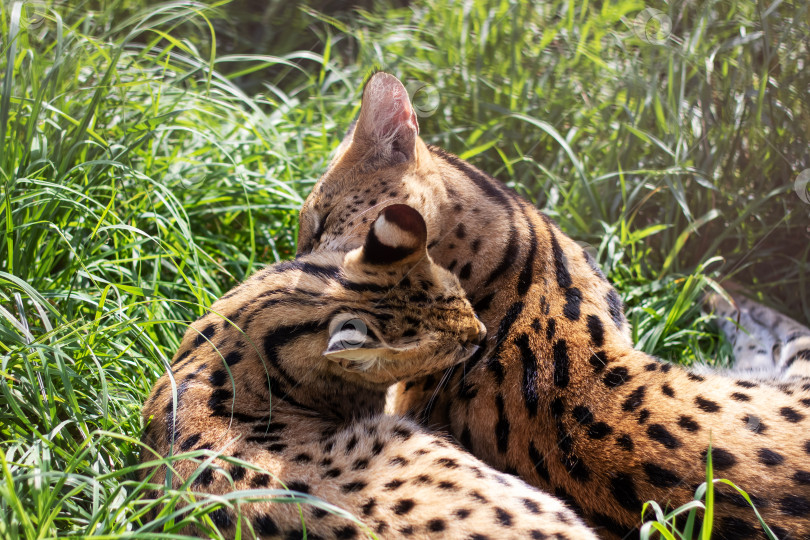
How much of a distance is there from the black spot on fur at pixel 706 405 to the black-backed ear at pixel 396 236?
109cm

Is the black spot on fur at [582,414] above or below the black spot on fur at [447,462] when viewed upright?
above

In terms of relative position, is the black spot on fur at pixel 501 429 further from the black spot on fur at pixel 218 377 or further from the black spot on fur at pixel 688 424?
the black spot on fur at pixel 218 377

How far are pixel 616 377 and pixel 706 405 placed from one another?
1.01 feet

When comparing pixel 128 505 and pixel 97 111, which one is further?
pixel 97 111

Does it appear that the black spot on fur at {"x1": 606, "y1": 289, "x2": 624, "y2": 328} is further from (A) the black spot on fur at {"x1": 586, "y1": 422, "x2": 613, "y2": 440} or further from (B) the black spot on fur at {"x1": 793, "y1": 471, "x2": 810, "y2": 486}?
(B) the black spot on fur at {"x1": 793, "y1": 471, "x2": 810, "y2": 486}

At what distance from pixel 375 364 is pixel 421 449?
14.0 inches

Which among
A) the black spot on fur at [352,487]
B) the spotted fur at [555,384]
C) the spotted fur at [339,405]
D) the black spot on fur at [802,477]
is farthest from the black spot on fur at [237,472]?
the black spot on fur at [802,477]

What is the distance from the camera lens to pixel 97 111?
3.91 metres

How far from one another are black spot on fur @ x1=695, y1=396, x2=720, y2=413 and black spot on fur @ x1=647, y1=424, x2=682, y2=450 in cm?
18

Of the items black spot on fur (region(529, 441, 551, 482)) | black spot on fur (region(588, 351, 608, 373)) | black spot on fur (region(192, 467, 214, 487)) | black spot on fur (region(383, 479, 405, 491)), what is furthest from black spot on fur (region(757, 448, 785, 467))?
black spot on fur (region(192, 467, 214, 487))

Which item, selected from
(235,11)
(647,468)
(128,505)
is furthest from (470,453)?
(235,11)

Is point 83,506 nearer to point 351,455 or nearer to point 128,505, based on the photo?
point 128,505

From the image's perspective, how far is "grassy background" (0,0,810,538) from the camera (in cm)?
295

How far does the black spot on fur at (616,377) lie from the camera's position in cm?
264
